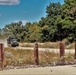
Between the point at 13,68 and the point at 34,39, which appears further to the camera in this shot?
the point at 34,39

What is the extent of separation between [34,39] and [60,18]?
24.4 metres

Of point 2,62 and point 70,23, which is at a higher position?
point 70,23

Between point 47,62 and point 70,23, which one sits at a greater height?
point 70,23

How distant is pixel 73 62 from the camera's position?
22.1 meters

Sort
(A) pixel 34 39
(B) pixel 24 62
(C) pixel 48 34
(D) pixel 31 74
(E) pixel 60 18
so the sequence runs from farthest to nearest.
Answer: (A) pixel 34 39 < (C) pixel 48 34 < (E) pixel 60 18 < (B) pixel 24 62 < (D) pixel 31 74

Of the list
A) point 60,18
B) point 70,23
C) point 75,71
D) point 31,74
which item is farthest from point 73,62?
point 60,18

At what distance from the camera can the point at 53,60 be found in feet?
74.6

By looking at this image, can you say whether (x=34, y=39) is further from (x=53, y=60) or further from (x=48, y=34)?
(x=53, y=60)

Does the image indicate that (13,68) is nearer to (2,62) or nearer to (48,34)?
(2,62)

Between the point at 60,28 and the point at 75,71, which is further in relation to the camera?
the point at 60,28

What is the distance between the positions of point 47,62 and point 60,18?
48.7 meters

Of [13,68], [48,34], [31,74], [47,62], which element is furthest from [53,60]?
[48,34]

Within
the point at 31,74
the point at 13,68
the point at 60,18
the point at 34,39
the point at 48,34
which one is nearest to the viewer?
the point at 31,74

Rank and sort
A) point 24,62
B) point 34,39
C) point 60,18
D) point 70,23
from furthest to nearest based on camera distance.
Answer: point 34,39 → point 60,18 → point 70,23 → point 24,62
